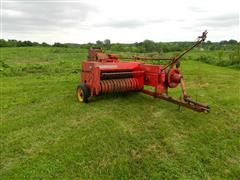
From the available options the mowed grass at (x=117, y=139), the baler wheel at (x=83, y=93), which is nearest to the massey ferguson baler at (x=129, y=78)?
the baler wheel at (x=83, y=93)

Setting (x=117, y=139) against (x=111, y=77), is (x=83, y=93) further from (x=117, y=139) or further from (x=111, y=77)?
(x=117, y=139)

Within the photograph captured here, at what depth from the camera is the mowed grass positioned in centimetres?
426

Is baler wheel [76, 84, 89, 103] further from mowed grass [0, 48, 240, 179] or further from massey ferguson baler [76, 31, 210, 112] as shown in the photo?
mowed grass [0, 48, 240, 179]

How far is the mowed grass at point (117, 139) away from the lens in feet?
14.0

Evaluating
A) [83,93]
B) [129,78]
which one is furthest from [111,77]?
[83,93]

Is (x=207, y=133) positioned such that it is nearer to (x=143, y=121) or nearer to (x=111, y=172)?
(x=143, y=121)

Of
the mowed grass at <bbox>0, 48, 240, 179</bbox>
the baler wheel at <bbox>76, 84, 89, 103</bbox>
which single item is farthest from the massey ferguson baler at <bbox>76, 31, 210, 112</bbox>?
the mowed grass at <bbox>0, 48, 240, 179</bbox>

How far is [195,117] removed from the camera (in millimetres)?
6367

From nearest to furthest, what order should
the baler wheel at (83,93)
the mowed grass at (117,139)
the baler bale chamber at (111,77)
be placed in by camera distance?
1. the mowed grass at (117,139)
2. the baler bale chamber at (111,77)
3. the baler wheel at (83,93)

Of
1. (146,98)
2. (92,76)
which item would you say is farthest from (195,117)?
(92,76)

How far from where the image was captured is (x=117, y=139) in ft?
16.9

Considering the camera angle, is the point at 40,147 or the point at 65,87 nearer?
the point at 40,147

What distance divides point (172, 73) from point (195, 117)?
3.98 ft

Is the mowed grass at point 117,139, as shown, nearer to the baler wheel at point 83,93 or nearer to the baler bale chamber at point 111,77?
the baler wheel at point 83,93
